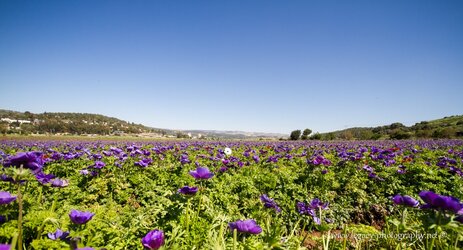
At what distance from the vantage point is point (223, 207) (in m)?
4.02

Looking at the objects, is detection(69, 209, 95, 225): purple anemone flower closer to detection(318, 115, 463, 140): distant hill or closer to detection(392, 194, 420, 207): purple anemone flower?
detection(392, 194, 420, 207): purple anemone flower

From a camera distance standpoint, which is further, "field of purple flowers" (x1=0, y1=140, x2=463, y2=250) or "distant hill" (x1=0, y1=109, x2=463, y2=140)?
"distant hill" (x1=0, y1=109, x2=463, y2=140)

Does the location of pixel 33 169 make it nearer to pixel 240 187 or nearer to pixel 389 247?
pixel 240 187

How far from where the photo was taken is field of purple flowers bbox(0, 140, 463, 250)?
2.02 m

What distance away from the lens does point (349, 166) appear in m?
6.88

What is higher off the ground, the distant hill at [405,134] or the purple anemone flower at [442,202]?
the distant hill at [405,134]

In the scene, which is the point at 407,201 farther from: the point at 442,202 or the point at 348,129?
the point at 348,129

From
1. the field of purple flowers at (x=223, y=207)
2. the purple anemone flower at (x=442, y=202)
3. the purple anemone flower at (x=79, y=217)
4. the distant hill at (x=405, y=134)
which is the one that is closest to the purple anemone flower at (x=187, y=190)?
the field of purple flowers at (x=223, y=207)

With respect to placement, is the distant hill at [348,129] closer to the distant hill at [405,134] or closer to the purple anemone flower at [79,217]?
the distant hill at [405,134]

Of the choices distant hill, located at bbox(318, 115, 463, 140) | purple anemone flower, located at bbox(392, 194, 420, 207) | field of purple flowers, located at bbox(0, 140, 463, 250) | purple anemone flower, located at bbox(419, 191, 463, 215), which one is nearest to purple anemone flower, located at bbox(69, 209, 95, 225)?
field of purple flowers, located at bbox(0, 140, 463, 250)

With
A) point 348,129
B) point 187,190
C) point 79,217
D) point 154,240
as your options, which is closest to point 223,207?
point 187,190

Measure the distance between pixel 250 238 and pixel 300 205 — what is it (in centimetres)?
128

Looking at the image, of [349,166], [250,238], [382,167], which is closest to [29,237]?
[250,238]

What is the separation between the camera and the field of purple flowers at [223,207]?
Result: 202 cm
